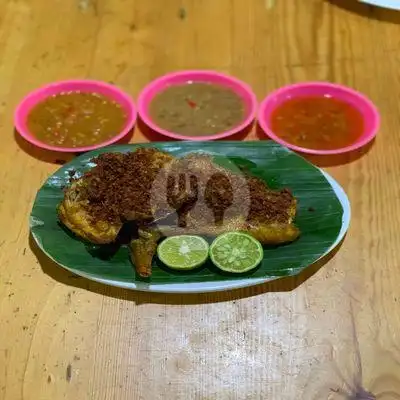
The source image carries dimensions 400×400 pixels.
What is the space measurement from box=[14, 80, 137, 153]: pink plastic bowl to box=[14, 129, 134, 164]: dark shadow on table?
2cm

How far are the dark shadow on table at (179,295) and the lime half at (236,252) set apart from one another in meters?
0.09

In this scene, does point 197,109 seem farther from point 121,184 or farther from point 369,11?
point 369,11

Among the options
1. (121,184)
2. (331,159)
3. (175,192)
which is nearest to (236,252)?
(175,192)

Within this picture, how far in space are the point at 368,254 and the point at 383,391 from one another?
0.41 meters

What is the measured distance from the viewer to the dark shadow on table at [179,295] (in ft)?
5.25

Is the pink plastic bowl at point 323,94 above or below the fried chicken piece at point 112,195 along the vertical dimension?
below

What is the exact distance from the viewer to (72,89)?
89.4 inches

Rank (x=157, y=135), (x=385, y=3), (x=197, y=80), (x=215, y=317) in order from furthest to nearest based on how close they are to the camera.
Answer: (x=385, y=3) < (x=197, y=80) < (x=157, y=135) < (x=215, y=317)

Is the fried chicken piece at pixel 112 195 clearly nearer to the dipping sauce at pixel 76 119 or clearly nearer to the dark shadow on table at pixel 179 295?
the dark shadow on table at pixel 179 295

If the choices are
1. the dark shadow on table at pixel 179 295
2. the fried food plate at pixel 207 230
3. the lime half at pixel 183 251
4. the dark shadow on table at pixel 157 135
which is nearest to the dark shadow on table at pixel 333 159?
the fried food plate at pixel 207 230

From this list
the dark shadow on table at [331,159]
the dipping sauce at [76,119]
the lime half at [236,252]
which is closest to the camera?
the lime half at [236,252]

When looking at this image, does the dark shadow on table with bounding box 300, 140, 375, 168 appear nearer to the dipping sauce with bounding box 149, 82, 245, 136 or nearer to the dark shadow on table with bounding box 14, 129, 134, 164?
the dipping sauce with bounding box 149, 82, 245, 136

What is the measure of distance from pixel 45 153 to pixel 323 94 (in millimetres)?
972

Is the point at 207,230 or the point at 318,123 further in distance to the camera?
the point at 318,123
